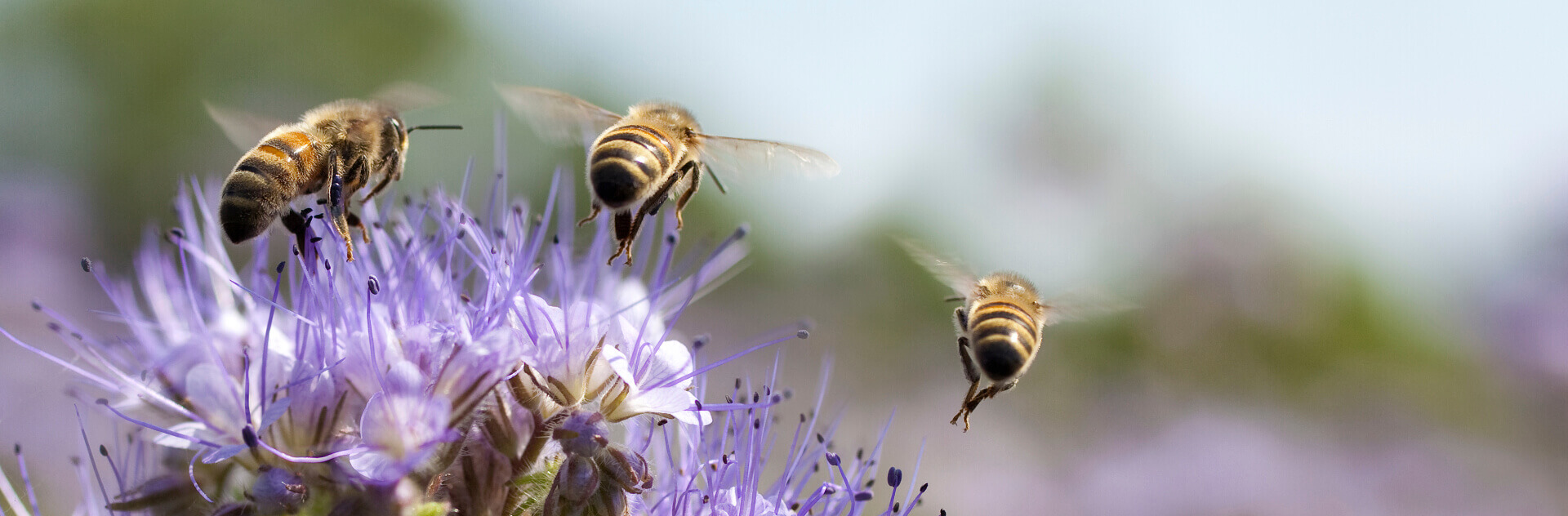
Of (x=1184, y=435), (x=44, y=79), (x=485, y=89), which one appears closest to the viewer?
(x=1184, y=435)

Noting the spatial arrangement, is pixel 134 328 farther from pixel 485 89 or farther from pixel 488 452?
pixel 485 89

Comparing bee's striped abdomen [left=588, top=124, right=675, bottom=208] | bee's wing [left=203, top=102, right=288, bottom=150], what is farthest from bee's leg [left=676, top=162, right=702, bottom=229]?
bee's wing [left=203, top=102, right=288, bottom=150]

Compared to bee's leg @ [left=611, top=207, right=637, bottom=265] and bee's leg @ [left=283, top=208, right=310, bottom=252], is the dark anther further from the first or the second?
bee's leg @ [left=611, top=207, right=637, bottom=265]

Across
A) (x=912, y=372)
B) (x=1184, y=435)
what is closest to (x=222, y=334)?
(x=1184, y=435)

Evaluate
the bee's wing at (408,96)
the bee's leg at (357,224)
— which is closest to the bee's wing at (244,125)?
the bee's wing at (408,96)

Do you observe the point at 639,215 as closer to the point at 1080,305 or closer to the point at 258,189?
the point at 258,189

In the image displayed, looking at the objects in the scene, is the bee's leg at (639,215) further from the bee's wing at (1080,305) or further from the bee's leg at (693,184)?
the bee's wing at (1080,305)

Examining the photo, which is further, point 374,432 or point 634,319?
point 634,319
